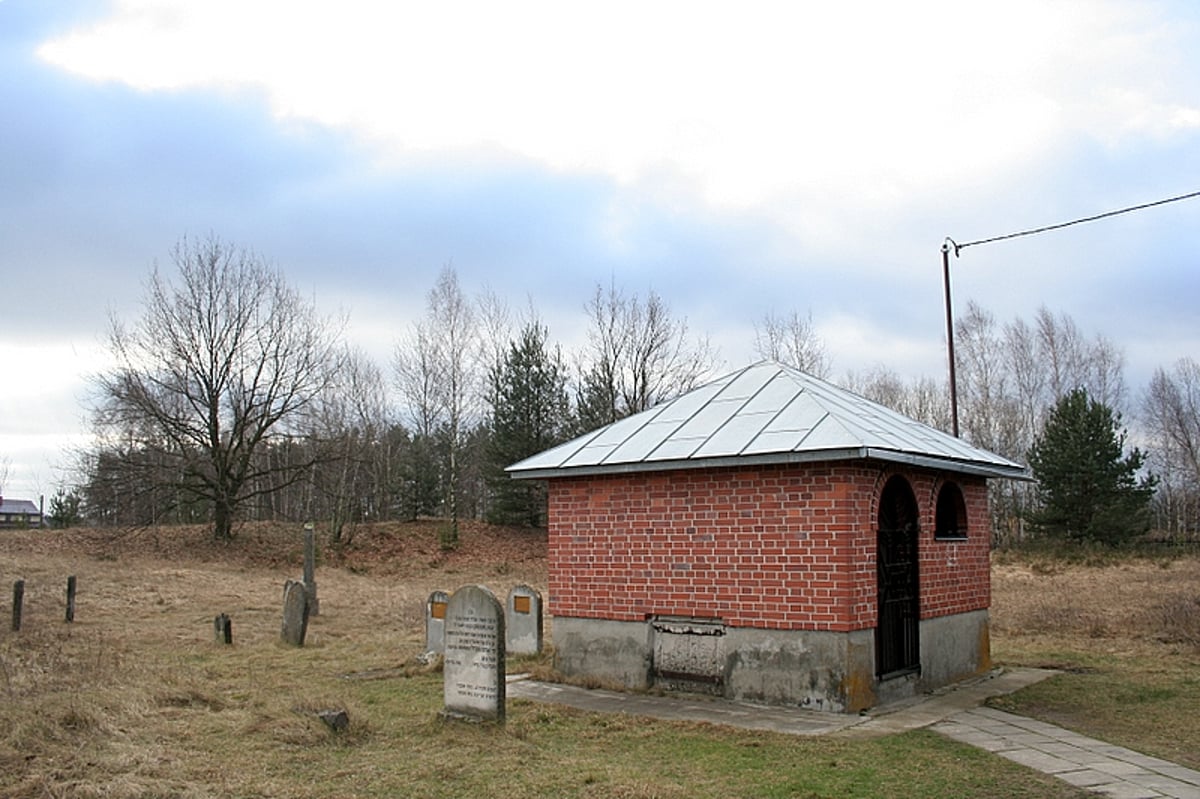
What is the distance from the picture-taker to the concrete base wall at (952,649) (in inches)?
447

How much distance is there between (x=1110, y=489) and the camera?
3562 cm

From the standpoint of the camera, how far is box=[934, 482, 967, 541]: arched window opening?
40.3 ft

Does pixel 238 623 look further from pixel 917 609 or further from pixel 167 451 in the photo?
pixel 167 451

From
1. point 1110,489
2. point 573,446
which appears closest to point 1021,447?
point 1110,489

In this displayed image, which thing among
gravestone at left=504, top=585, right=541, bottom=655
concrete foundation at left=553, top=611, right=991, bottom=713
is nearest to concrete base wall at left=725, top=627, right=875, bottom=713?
concrete foundation at left=553, top=611, right=991, bottom=713

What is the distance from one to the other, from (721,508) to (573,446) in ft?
8.46

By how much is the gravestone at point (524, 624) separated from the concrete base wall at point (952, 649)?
18.2 feet

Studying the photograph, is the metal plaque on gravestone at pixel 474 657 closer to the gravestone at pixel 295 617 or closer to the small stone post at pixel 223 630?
the gravestone at pixel 295 617

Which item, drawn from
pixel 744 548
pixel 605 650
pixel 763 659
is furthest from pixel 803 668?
pixel 605 650

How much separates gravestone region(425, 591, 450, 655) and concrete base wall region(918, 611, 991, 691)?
6.53 m

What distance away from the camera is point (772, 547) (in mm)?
10328

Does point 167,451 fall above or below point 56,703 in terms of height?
above

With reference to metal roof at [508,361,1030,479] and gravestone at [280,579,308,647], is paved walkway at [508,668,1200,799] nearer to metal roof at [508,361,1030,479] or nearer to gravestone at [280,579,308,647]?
metal roof at [508,361,1030,479]

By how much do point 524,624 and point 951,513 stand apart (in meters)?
6.24
